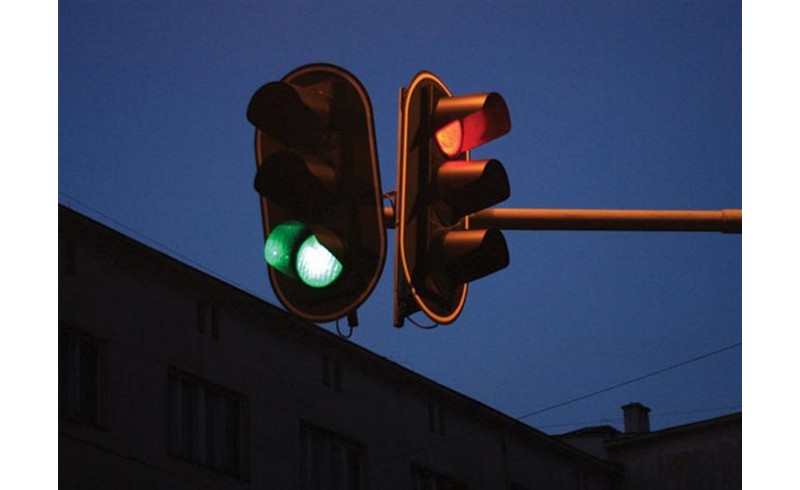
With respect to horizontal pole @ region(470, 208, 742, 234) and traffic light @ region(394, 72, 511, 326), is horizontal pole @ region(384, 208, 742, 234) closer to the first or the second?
horizontal pole @ region(470, 208, 742, 234)

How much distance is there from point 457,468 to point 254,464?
5004 mm

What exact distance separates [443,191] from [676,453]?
2402 centimetres

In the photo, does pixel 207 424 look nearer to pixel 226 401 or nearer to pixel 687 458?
pixel 226 401

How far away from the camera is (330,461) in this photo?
22344mm

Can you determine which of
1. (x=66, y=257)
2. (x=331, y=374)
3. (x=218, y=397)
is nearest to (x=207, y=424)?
(x=218, y=397)

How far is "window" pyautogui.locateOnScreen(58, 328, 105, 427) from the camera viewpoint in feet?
58.7

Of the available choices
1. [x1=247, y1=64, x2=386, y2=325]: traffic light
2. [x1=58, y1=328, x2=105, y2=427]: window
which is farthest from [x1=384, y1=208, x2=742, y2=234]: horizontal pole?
[x1=58, y1=328, x2=105, y2=427]: window

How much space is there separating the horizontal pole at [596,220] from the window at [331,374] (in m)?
16.1

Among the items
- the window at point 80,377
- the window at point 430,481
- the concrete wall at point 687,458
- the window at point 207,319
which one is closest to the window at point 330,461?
the window at point 430,481

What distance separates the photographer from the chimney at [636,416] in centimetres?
3494

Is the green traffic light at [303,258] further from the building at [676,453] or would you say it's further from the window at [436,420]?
the building at [676,453]

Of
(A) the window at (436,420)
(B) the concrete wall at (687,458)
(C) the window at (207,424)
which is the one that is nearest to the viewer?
(C) the window at (207,424)

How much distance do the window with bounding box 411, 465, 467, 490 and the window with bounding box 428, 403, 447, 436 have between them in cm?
64
